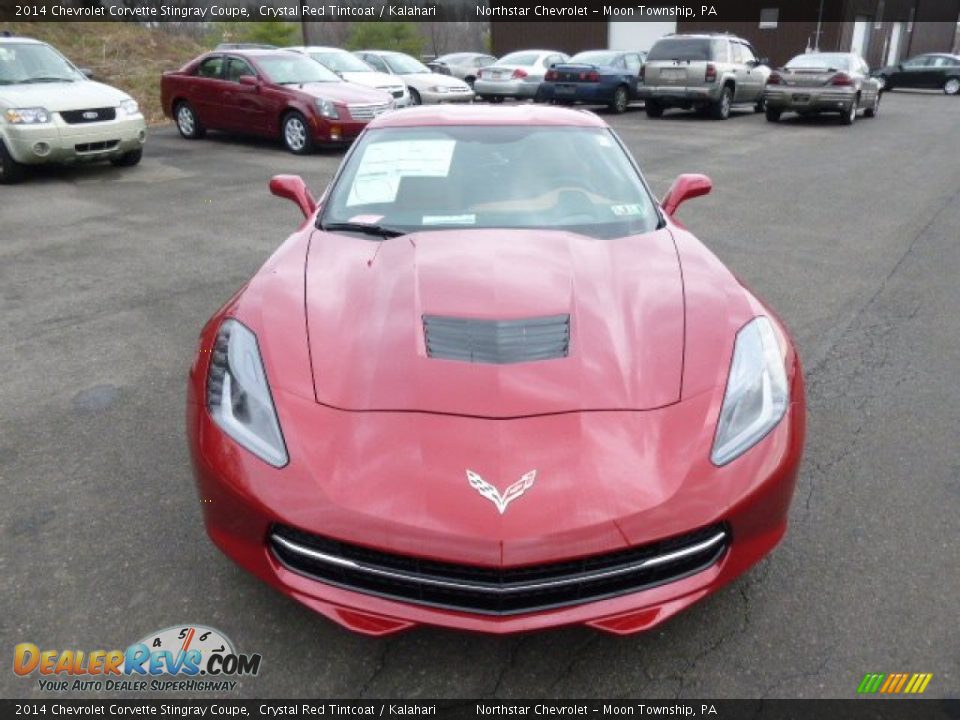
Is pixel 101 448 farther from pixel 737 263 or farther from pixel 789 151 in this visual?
pixel 789 151

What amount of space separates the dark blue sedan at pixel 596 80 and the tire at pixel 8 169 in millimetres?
12519

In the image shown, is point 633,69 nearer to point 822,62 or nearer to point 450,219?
point 822,62

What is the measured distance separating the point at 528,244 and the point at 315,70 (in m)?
10.8

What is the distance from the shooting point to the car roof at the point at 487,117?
380 centimetres

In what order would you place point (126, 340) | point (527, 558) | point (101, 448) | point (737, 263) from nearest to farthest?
point (527, 558), point (101, 448), point (126, 340), point (737, 263)

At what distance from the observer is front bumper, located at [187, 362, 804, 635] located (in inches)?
73.4

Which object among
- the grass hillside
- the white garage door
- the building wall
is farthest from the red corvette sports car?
the building wall

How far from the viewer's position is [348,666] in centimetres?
217

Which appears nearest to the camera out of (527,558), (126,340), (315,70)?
(527,558)

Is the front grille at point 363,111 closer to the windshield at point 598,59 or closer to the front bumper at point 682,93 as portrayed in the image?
the front bumper at point 682,93

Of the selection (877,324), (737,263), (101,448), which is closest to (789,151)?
(737,263)

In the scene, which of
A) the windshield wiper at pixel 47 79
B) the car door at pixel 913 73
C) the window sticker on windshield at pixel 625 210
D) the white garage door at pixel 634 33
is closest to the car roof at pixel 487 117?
the window sticker on windshield at pixel 625 210

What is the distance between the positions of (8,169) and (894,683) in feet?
33.1

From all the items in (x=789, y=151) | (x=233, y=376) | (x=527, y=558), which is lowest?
(x=789, y=151)
